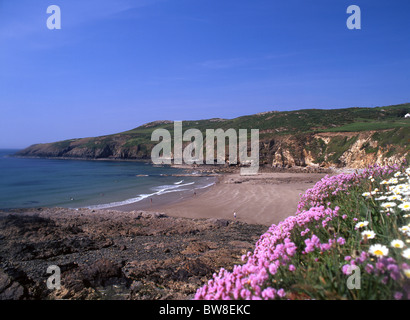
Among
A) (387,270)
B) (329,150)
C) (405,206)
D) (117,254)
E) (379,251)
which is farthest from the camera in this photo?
(329,150)

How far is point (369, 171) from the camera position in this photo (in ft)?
18.0

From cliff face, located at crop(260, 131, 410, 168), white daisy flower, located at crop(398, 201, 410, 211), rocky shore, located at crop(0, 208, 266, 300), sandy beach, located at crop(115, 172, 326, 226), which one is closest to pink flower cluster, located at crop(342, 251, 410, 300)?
white daisy flower, located at crop(398, 201, 410, 211)

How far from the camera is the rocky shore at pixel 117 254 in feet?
20.8

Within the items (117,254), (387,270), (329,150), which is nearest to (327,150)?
(329,150)

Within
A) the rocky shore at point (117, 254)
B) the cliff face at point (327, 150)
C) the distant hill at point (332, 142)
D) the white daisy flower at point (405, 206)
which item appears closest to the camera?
the white daisy flower at point (405, 206)

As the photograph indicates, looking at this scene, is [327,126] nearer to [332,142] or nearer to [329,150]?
[332,142]

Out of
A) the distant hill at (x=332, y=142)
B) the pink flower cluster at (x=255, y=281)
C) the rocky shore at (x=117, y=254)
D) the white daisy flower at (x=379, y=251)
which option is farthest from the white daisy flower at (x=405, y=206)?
the distant hill at (x=332, y=142)

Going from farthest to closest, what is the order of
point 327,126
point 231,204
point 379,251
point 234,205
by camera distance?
point 327,126 → point 231,204 → point 234,205 → point 379,251

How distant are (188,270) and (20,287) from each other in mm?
4281

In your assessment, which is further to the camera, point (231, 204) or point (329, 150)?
point (329, 150)

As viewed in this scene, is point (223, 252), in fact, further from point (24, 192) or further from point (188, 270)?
point (24, 192)

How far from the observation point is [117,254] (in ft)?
31.4

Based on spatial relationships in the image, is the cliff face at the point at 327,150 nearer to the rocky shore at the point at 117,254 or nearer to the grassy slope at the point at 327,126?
the grassy slope at the point at 327,126
